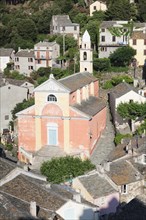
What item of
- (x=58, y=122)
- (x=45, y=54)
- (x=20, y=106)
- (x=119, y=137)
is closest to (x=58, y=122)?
(x=58, y=122)

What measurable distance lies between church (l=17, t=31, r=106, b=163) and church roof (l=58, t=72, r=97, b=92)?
0.48 ft

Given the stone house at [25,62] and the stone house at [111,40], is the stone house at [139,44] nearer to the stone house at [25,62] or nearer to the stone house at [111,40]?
the stone house at [111,40]

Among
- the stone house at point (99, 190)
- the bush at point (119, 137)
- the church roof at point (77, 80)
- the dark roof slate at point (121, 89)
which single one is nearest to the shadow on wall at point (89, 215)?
the stone house at point (99, 190)

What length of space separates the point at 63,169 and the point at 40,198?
7538mm

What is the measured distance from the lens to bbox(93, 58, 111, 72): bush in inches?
2266

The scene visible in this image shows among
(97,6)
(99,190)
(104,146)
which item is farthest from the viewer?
(97,6)

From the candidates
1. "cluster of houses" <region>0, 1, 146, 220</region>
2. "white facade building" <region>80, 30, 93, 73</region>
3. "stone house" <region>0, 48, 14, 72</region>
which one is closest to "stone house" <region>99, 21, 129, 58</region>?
"cluster of houses" <region>0, 1, 146, 220</region>

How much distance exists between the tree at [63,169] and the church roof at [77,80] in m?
8.54

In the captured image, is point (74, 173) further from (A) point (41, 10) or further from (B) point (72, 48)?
(A) point (41, 10)

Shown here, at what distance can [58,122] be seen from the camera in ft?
139

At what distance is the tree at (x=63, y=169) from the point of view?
109ft

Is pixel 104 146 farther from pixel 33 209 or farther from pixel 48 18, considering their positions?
Result: pixel 48 18

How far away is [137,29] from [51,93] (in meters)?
23.2

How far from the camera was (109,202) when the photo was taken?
30312mm
